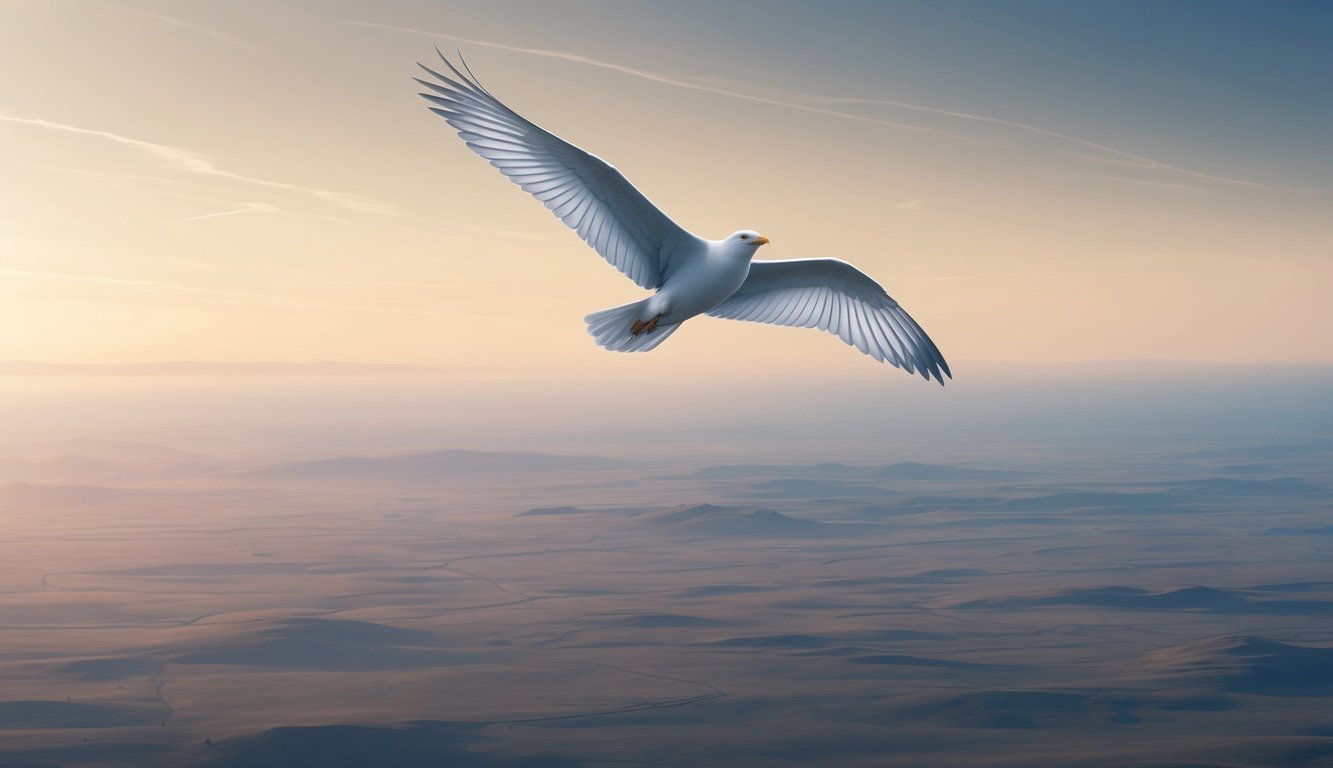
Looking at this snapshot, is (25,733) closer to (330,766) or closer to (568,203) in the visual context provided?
(330,766)

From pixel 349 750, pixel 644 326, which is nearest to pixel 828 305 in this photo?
pixel 644 326

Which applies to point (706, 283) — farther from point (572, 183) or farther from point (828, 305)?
point (828, 305)

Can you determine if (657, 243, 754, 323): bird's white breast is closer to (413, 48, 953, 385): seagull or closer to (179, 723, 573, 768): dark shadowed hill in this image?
(413, 48, 953, 385): seagull

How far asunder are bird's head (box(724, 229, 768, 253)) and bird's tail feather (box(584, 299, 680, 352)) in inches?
47.9

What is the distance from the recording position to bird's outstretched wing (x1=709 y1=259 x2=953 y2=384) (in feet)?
55.0

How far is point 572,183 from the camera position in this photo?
48.4 feet

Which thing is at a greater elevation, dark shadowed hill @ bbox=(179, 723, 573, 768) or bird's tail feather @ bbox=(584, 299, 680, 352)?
bird's tail feather @ bbox=(584, 299, 680, 352)

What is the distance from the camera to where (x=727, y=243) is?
14133mm

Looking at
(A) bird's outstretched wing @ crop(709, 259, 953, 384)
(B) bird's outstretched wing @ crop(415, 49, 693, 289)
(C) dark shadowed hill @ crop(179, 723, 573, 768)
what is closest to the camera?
(B) bird's outstretched wing @ crop(415, 49, 693, 289)

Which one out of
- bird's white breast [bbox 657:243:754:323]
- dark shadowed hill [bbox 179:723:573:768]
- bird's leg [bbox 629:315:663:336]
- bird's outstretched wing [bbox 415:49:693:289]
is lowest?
dark shadowed hill [bbox 179:723:573:768]

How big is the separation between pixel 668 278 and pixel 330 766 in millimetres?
169415

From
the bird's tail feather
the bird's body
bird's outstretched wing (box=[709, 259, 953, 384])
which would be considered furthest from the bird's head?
bird's outstretched wing (box=[709, 259, 953, 384])

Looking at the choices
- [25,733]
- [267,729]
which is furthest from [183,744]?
[25,733]

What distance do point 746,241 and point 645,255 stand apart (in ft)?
6.04
